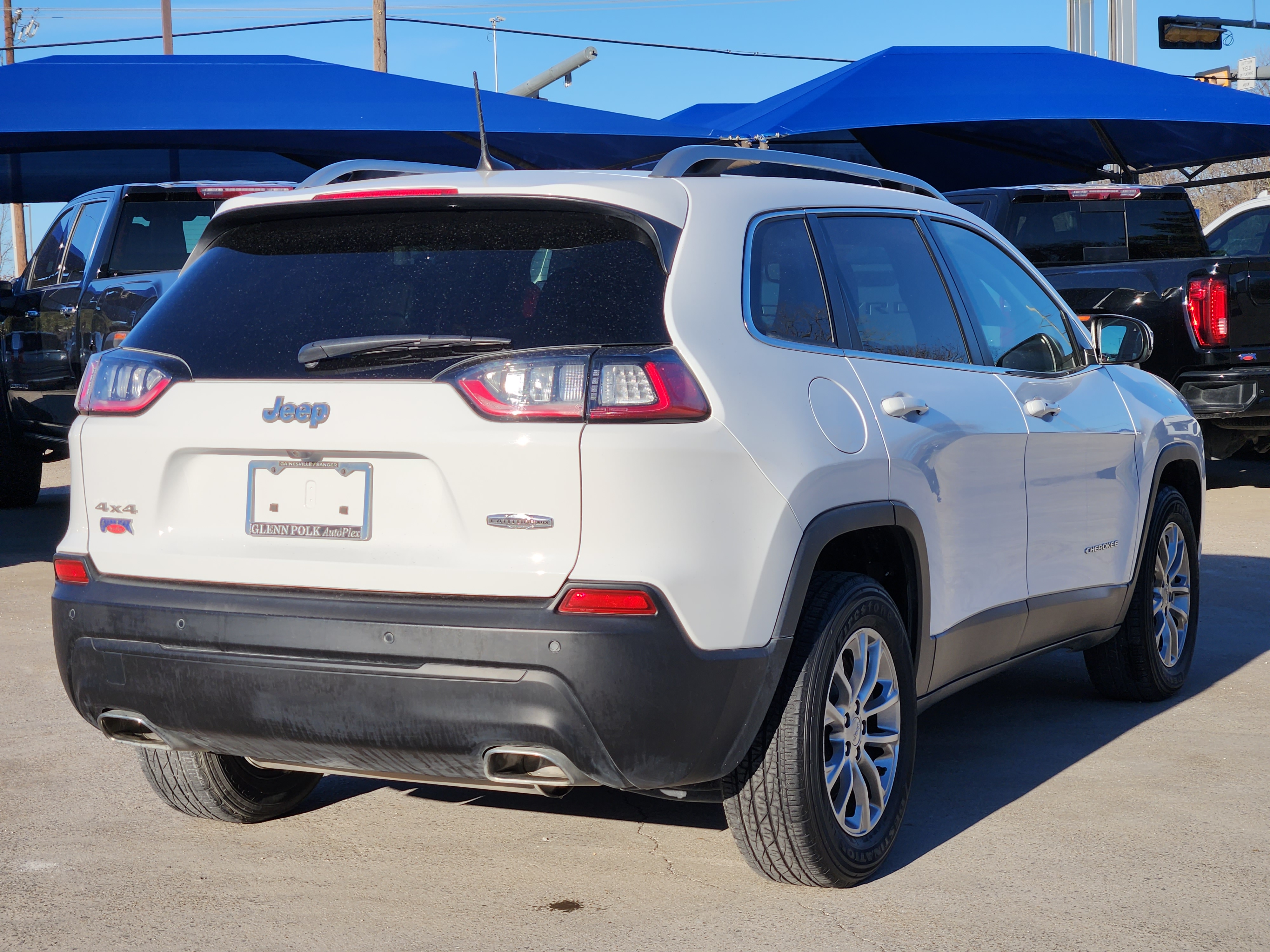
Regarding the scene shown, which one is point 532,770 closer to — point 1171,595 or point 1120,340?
point 1120,340

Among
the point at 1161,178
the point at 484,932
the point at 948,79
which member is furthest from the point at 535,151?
the point at 1161,178

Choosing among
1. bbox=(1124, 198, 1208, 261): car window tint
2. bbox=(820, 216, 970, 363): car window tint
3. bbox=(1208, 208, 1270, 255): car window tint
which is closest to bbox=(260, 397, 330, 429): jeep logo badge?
bbox=(820, 216, 970, 363): car window tint

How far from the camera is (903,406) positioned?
379cm

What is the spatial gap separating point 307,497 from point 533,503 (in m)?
0.54

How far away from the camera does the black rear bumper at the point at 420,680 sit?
9.82ft

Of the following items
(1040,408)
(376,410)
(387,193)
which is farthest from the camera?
(1040,408)

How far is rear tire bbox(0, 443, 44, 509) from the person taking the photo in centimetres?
1104

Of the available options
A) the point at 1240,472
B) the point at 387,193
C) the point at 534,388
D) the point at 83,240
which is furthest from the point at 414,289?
the point at 1240,472

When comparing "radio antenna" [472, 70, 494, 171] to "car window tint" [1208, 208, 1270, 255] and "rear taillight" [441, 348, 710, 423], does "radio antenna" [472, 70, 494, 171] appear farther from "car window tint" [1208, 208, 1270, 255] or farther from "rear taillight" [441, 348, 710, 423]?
"car window tint" [1208, 208, 1270, 255]

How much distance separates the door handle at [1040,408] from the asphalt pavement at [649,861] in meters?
1.13

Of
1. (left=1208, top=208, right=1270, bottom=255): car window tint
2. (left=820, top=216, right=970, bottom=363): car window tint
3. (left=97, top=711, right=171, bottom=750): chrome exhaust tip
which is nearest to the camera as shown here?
(left=97, top=711, right=171, bottom=750): chrome exhaust tip

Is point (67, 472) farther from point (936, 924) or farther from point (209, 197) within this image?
point (936, 924)

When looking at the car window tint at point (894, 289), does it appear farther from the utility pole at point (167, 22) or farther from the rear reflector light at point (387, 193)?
the utility pole at point (167, 22)

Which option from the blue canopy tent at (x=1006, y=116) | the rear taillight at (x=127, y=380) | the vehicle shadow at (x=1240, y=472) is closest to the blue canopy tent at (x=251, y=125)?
the blue canopy tent at (x=1006, y=116)
